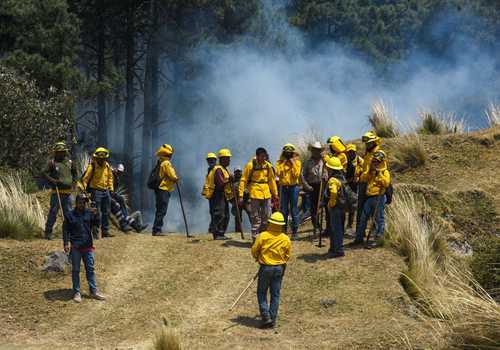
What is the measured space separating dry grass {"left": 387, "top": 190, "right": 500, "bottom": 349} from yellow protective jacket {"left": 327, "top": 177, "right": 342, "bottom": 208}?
1344 mm

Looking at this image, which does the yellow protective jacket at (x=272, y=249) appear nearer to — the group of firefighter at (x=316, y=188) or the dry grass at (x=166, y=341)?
the dry grass at (x=166, y=341)

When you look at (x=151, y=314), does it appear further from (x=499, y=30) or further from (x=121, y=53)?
(x=499, y=30)

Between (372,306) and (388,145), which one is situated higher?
(388,145)

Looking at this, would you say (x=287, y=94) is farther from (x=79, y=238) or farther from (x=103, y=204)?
(x=79, y=238)

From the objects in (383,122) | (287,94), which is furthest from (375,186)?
(287,94)

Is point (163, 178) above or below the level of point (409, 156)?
below

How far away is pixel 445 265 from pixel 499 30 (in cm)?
2307

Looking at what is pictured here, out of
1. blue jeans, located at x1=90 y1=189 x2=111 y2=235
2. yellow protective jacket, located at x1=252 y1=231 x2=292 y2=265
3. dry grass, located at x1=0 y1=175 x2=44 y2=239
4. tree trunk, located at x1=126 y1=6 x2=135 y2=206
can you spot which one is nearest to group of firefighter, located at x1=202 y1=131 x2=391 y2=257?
blue jeans, located at x1=90 y1=189 x2=111 y2=235

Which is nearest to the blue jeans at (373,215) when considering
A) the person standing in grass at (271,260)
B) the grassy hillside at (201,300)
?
the grassy hillside at (201,300)

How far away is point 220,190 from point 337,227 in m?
2.74

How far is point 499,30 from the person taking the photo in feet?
112

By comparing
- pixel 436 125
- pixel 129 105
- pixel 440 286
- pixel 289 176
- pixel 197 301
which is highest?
pixel 129 105

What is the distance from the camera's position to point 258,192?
13.9m

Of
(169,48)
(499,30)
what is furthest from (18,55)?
(499,30)
